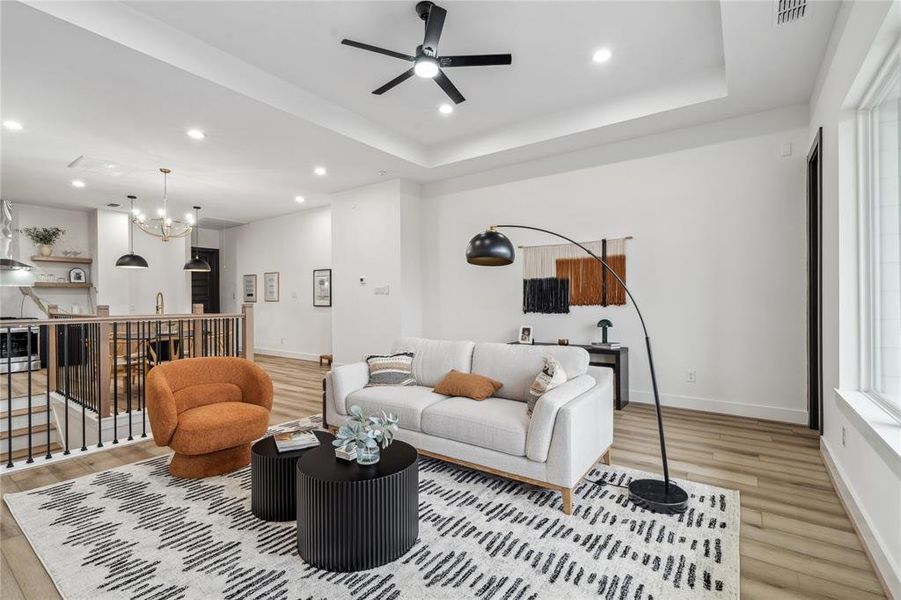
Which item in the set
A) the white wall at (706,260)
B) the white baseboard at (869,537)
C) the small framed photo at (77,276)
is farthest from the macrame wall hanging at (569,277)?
the small framed photo at (77,276)

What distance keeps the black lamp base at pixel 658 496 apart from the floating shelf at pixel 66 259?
9591 millimetres

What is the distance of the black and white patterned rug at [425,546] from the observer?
1826 millimetres

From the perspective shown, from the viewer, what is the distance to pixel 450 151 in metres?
5.72

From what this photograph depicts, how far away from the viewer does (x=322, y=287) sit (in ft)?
27.5

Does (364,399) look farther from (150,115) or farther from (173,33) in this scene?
(150,115)

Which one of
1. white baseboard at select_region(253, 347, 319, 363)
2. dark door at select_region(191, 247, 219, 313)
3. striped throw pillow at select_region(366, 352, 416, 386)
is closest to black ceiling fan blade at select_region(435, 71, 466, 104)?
striped throw pillow at select_region(366, 352, 416, 386)

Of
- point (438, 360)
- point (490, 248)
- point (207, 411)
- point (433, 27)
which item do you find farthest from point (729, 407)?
point (207, 411)

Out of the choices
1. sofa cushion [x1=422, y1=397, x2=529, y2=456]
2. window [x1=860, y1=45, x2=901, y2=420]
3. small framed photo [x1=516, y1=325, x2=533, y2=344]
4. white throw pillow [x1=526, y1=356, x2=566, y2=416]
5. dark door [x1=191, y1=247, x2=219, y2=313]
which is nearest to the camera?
window [x1=860, y1=45, x2=901, y2=420]

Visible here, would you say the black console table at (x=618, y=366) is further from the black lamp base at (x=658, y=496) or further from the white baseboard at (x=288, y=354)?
the white baseboard at (x=288, y=354)

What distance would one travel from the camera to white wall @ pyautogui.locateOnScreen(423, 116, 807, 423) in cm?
408

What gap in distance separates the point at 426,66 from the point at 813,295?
3689 mm

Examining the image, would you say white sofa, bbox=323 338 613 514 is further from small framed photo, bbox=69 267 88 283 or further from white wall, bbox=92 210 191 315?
small framed photo, bbox=69 267 88 283

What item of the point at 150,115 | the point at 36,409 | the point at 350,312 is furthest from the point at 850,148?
the point at 36,409

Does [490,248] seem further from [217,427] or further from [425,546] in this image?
[217,427]
